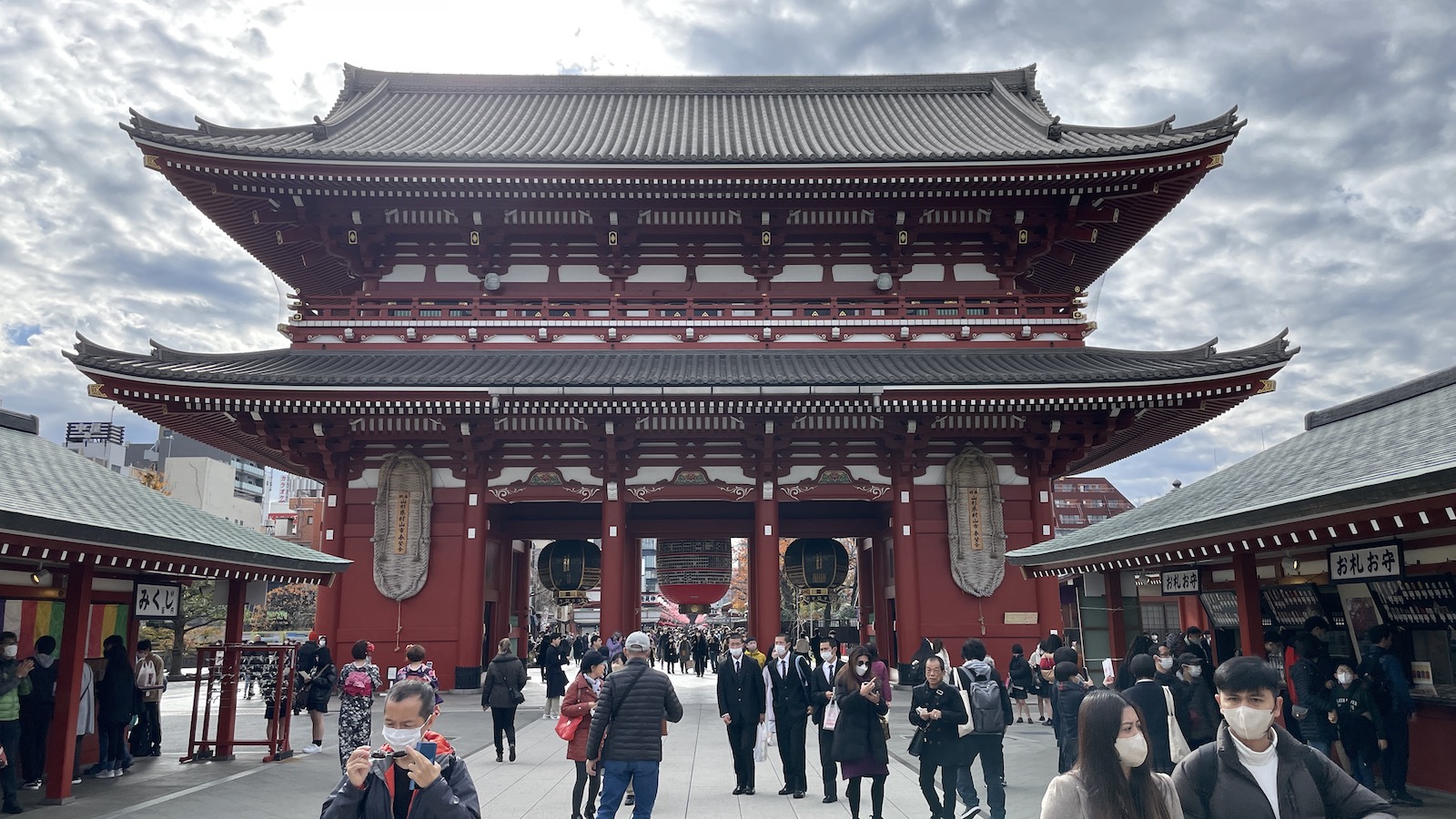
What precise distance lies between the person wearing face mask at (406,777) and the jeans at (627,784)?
3735mm

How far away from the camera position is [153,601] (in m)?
12.1

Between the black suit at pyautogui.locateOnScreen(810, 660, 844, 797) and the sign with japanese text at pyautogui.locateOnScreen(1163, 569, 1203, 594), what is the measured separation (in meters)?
5.16

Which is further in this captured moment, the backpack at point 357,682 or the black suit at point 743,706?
the black suit at point 743,706

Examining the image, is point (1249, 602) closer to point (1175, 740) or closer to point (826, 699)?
point (1175, 740)

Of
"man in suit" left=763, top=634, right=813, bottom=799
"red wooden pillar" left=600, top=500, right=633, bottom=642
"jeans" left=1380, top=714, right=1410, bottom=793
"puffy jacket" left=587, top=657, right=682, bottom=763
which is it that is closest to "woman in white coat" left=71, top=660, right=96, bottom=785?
"puffy jacket" left=587, top=657, right=682, bottom=763

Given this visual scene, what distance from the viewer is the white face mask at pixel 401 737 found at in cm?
379

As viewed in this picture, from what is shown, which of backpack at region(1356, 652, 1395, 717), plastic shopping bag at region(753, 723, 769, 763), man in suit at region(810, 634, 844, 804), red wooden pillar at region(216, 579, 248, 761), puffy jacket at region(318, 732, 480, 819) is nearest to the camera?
puffy jacket at region(318, 732, 480, 819)

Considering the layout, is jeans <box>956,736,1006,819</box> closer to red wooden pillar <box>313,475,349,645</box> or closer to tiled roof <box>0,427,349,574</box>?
tiled roof <box>0,427,349,574</box>

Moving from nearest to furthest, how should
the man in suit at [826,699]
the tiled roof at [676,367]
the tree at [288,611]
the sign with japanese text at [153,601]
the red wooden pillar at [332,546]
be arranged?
1. the man in suit at [826,699]
2. the sign with japanese text at [153,601]
3. the tiled roof at [676,367]
4. the red wooden pillar at [332,546]
5. the tree at [288,611]

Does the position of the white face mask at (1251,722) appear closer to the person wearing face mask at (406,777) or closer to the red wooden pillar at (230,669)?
the person wearing face mask at (406,777)

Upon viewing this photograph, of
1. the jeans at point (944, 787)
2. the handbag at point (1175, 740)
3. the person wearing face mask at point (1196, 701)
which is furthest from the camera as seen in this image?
the person wearing face mask at point (1196, 701)

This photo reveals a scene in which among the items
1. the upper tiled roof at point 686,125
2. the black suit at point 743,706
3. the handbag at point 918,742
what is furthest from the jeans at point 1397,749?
the upper tiled roof at point 686,125

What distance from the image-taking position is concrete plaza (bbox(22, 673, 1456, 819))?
9.32 m

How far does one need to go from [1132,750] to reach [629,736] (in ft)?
16.2
